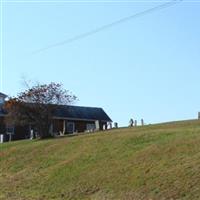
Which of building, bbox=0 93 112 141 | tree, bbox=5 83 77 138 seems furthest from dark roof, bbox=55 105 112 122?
tree, bbox=5 83 77 138

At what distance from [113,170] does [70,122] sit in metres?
48.2

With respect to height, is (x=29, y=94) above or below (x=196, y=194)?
above

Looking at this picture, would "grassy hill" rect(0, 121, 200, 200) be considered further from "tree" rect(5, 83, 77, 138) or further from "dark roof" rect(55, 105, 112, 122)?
"dark roof" rect(55, 105, 112, 122)

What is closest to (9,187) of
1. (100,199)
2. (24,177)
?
(24,177)

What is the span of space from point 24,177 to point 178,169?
30.7 ft

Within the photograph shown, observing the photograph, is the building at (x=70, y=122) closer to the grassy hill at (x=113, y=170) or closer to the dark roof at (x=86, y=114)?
the dark roof at (x=86, y=114)

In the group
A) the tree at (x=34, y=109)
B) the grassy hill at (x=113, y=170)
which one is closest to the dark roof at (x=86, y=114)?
the tree at (x=34, y=109)

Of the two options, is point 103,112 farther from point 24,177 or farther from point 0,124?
point 24,177

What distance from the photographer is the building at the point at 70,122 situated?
218 feet

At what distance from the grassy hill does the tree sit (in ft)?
39.7

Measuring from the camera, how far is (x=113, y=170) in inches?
908

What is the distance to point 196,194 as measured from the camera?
1755cm

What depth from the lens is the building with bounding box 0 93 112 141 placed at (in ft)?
218

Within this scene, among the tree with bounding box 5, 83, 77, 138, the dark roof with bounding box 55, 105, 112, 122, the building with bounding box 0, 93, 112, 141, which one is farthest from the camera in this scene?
the dark roof with bounding box 55, 105, 112, 122
